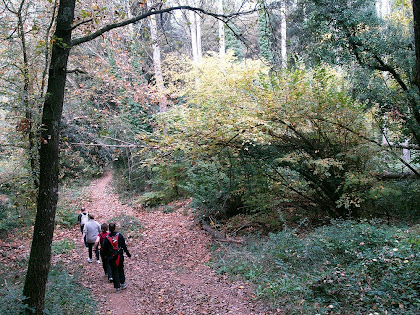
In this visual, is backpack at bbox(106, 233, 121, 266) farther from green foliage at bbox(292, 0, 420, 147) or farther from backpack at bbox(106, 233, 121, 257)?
green foliage at bbox(292, 0, 420, 147)

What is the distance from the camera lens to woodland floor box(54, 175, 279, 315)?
6.70 metres

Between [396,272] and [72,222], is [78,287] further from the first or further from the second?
[72,222]

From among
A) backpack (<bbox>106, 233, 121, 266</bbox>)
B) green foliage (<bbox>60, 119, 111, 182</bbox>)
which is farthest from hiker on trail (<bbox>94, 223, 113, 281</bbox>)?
green foliage (<bbox>60, 119, 111, 182</bbox>)

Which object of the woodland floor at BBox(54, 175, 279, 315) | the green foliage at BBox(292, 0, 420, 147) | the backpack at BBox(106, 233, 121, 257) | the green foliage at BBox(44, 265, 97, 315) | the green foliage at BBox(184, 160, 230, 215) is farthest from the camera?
the green foliage at BBox(184, 160, 230, 215)

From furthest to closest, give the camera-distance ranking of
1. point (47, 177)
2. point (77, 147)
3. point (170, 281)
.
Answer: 1. point (77, 147)
2. point (170, 281)
3. point (47, 177)

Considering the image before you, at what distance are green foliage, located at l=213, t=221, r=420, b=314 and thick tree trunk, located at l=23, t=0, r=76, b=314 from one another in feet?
A: 13.5

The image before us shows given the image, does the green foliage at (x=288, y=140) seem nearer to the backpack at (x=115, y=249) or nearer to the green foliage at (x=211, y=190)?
the green foliage at (x=211, y=190)

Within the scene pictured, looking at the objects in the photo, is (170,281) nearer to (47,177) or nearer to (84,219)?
(84,219)

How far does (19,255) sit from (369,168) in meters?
11.1

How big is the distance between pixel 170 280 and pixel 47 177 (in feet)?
16.4

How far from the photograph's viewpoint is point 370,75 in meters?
9.98

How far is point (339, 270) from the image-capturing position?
6.02m

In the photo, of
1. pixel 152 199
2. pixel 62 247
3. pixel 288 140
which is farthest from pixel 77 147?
pixel 288 140

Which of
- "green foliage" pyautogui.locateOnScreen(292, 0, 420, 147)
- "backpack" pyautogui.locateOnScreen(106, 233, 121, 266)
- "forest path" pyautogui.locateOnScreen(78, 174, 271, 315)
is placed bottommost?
"forest path" pyautogui.locateOnScreen(78, 174, 271, 315)
